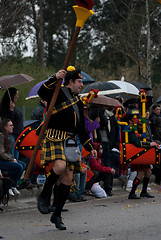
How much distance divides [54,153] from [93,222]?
1.20 metres

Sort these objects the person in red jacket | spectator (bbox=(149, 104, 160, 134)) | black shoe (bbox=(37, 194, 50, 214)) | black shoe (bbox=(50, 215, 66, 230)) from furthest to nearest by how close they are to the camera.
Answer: spectator (bbox=(149, 104, 160, 134)) < the person in red jacket < black shoe (bbox=(37, 194, 50, 214)) < black shoe (bbox=(50, 215, 66, 230))

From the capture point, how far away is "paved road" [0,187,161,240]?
5641 millimetres

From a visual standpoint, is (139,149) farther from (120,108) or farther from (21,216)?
(21,216)

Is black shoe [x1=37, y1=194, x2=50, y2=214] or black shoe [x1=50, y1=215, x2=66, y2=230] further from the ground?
black shoe [x1=37, y1=194, x2=50, y2=214]

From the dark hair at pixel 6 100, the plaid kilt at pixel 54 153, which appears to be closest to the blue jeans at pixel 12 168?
the dark hair at pixel 6 100

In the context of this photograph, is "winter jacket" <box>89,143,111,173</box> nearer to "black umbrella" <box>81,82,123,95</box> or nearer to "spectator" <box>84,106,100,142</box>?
"spectator" <box>84,106,100,142</box>

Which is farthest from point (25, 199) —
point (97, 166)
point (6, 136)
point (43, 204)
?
point (43, 204)

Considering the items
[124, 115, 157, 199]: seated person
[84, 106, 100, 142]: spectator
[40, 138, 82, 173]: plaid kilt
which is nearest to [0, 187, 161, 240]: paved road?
[124, 115, 157, 199]: seated person

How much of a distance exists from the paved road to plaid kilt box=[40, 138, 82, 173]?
0.75 meters

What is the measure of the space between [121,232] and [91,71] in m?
25.0

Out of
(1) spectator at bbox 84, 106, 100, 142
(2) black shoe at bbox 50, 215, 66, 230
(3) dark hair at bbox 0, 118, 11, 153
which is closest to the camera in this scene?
(2) black shoe at bbox 50, 215, 66, 230

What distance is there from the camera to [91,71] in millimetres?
30391

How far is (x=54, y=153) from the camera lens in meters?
5.97

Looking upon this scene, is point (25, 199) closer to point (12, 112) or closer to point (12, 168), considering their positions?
point (12, 168)
